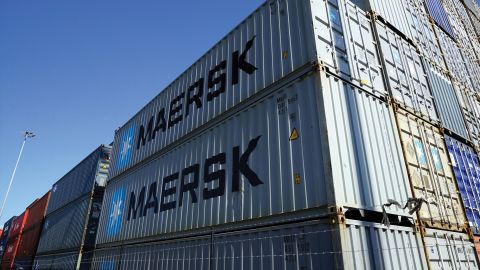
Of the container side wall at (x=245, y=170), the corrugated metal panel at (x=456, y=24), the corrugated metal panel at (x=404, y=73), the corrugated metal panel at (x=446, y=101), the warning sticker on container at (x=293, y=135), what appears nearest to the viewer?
the container side wall at (x=245, y=170)

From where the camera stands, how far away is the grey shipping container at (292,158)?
226 inches

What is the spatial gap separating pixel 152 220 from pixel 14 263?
23391 mm

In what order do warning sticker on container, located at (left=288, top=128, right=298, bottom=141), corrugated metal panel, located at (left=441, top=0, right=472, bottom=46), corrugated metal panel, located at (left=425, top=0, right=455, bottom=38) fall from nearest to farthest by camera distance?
warning sticker on container, located at (left=288, top=128, right=298, bottom=141)
corrugated metal panel, located at (left=425, top=0, right=455, bottom=38)
corrugated metal panel, located at (left=441, top=0, right=472, bottom=46)

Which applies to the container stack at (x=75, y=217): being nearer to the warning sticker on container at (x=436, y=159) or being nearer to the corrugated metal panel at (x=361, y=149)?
the corrugated metal panel at (x=361, y=149)

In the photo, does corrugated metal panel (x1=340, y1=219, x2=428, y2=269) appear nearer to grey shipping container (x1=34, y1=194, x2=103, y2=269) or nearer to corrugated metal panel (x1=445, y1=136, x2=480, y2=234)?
corrugated metal panel (x1=445, y1=136, x2=480, y2=234)

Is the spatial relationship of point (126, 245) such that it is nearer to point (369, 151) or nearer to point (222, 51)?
point (222, 51)

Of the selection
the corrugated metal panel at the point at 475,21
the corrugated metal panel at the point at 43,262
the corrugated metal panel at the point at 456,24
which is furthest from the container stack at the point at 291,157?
the corrugated metal panel at the point at 475,21

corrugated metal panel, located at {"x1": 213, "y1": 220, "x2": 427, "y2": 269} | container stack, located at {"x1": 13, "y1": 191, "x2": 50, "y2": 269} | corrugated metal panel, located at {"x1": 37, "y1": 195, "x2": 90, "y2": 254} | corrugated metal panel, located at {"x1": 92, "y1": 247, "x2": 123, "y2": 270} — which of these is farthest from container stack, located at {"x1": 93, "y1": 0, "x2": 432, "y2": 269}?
container stack, located at {"x1": 13, "y1": 191, "x2": 50, "y2": 269}

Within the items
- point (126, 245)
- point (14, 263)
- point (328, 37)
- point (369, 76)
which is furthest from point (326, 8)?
point (14, 263)

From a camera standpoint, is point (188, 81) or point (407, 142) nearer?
point (407, 142)

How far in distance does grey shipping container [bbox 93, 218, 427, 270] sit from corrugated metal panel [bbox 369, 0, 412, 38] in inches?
260

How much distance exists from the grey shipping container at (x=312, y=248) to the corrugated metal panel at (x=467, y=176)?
10.2ft

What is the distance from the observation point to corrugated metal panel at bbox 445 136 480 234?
8.43m

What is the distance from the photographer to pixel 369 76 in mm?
7750
